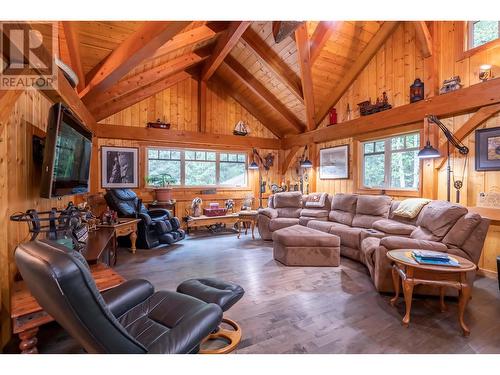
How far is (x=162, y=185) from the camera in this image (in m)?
5.92

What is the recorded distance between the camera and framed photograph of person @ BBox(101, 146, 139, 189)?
5.41m

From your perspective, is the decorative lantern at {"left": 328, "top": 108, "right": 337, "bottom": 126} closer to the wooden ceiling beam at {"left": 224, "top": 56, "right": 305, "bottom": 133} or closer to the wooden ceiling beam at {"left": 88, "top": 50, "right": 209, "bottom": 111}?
the wooden ceiling beam at {"left": 224, "top": 56, "right": 305, "bottom": 133}

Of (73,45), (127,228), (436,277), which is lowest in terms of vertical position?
(436,277)

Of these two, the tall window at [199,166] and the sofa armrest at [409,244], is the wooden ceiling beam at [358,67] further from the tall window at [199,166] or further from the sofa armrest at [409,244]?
the sofa armrest at [409,244]

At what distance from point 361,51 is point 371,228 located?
11.3 feet

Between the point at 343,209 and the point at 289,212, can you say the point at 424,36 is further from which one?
the point at 289,212

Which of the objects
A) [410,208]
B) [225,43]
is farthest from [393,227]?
[225,43]

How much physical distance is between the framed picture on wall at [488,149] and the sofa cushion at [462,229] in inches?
51.4

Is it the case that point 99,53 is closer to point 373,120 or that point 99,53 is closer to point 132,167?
point 132,167

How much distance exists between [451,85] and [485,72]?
15.1 inches

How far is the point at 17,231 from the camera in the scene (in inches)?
80.5

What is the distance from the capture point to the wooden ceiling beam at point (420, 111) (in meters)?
3.31

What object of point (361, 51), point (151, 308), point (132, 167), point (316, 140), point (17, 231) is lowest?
point (151, 308)

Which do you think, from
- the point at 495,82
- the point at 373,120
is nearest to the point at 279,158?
the point at 373,120
